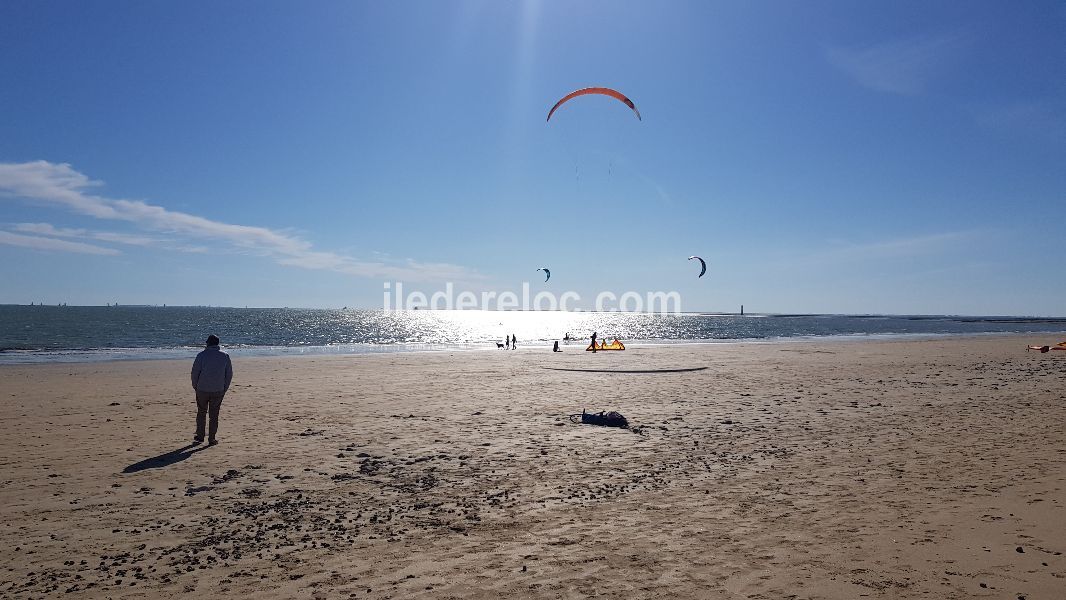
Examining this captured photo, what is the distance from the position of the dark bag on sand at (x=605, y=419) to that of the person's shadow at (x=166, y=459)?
7.38 meters

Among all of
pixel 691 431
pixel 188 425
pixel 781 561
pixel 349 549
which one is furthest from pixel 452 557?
pixel 188 425

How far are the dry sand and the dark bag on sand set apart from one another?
475 mm

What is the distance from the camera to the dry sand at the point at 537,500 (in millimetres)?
5168

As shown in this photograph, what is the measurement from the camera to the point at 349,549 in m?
5.84

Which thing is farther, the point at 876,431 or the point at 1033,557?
the point at 876,431

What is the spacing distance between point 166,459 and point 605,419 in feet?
A: 26.6

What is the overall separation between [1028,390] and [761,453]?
13.3 metres

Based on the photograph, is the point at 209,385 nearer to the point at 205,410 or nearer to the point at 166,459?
the point at 205,410

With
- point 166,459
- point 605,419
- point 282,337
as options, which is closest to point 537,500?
point 605,419

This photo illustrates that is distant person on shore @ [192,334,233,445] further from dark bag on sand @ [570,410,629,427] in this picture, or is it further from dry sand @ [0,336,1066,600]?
dark bag on sand @ [570,410,629,427]

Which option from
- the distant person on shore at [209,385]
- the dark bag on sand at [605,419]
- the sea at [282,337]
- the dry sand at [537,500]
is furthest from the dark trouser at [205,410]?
the sea at [282,337]

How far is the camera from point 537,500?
7.34m

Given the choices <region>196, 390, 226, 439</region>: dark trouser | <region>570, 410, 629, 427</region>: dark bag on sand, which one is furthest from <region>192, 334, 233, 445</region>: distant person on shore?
<region>570, 410, 629, 427</region>: dark bag on sand

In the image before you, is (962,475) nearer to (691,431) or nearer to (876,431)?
(876,431)
